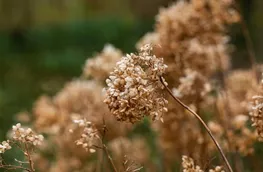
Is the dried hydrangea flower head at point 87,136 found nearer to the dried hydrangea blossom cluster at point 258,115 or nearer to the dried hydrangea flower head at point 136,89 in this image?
the dried hydrangea flower head at point 136,89

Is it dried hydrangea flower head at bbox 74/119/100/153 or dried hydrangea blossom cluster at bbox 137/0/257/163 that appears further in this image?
dried hydrangea blossom cluster at bbox 137/0/257/163

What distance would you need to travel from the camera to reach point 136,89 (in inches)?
48.8

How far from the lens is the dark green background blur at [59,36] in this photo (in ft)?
25.3

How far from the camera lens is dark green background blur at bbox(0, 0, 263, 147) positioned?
7.71m

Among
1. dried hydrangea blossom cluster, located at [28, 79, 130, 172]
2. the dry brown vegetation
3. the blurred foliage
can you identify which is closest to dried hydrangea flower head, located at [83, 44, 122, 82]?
the dry brown vegetation

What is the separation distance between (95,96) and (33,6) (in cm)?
1093

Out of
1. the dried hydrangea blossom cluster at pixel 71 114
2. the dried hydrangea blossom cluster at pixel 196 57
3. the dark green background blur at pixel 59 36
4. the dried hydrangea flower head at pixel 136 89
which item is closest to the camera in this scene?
the dried hydrangea flower head at pixel 136 89

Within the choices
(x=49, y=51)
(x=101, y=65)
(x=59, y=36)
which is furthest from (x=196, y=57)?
(x=59, y=36)

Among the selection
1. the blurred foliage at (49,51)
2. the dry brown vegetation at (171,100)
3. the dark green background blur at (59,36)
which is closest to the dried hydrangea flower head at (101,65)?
the dry brown vegetation at (171,100)

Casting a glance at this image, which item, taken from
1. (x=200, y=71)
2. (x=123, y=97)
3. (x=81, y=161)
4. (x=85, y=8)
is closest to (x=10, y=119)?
(x=81, y=161)

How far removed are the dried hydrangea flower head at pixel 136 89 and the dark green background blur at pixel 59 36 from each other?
4.36 meters

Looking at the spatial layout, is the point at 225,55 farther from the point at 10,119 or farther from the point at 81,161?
the point at 10,119

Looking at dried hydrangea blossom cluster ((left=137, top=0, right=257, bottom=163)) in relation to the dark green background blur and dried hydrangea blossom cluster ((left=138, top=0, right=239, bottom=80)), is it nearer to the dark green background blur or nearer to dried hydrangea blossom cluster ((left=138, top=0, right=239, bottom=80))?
dried hydrangea blossom cluster ((left=138, top=0, right=239, bottom=80))

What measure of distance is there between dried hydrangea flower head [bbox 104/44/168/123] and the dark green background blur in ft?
14.3
